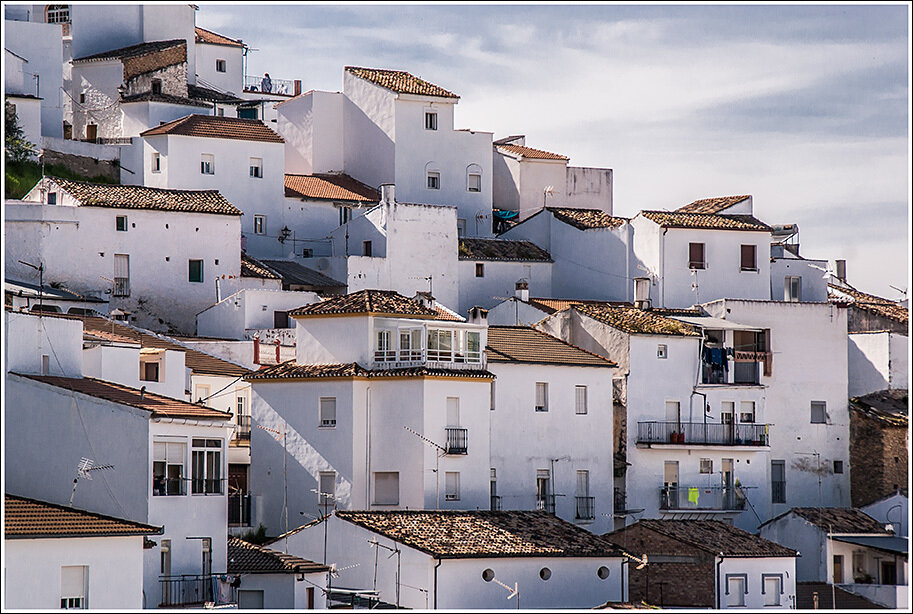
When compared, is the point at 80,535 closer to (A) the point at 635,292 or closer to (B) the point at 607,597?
(B) the point at 607,597

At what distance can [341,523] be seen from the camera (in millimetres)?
41906

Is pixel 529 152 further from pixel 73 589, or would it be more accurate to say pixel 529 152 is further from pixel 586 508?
pixel 73 589

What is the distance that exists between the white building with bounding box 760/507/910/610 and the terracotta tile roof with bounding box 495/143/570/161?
2232 centimetres

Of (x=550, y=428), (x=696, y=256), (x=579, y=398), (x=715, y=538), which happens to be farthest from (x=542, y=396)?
(x=696, y=256)

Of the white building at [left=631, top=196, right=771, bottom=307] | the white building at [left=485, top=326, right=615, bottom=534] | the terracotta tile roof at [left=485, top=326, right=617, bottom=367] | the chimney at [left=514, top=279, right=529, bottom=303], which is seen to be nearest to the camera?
the white building at [left=485, top=326, right=615, bottom=534]

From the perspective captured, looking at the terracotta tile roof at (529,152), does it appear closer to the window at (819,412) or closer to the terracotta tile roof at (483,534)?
the window at (819,412)

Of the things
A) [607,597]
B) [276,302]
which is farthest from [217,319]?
[607,597]

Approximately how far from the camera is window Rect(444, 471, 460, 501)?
45781 millimetres

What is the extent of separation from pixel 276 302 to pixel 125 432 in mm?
19842

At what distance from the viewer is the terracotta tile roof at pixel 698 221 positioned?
61219mm

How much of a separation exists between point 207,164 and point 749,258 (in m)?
18.3

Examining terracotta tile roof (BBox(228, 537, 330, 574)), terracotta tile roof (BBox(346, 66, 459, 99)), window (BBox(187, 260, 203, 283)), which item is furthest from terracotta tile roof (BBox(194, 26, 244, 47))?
terracotta tile roof (BBox(228, 537, 330, 574))

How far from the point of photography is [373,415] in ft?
150

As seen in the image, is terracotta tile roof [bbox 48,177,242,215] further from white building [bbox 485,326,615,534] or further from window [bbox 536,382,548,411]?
window [bbox 536,382,548,411]
